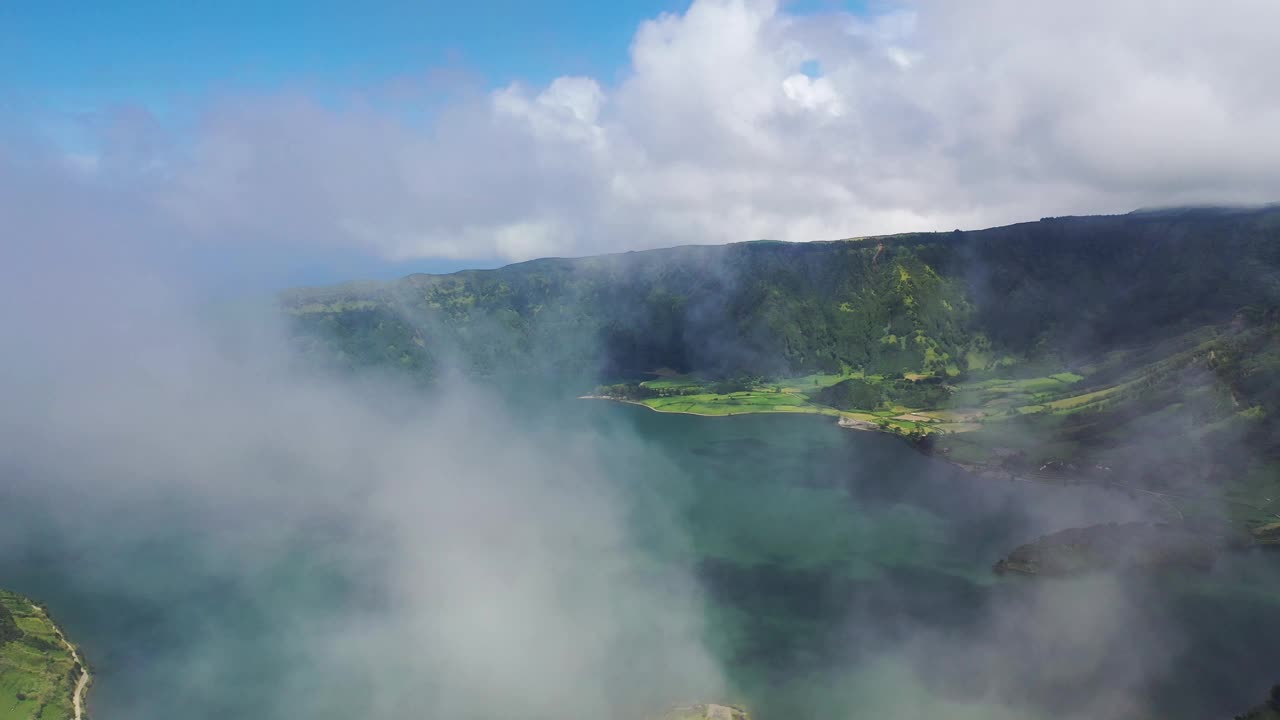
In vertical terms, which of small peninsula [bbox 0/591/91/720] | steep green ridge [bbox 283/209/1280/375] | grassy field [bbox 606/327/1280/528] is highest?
steep green ridge [bbox 283/209/1280/375]

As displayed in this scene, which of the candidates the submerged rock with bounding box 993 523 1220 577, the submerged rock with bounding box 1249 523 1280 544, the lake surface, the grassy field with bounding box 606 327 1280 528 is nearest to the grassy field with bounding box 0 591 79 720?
the lake surface

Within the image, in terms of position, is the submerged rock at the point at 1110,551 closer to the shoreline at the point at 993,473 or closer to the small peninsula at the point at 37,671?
the shoreline at the point at 993,473

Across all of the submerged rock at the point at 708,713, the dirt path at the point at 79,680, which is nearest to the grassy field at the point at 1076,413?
the submerged rock at the point at 708,713

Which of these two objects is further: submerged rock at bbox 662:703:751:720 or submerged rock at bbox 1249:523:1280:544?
submerged rock at bbox 1249:523:1280:544

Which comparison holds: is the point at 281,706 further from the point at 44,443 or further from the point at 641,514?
the point at 44,443

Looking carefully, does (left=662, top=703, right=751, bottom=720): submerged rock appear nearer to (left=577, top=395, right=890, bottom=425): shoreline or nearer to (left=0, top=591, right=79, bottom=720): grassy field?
(left=0, top=591, right=79, bottom=720): grassy field

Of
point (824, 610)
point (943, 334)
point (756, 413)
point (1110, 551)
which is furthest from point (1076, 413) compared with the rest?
point (824, 610)

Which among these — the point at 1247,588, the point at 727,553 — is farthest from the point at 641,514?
the point at 1247,588
